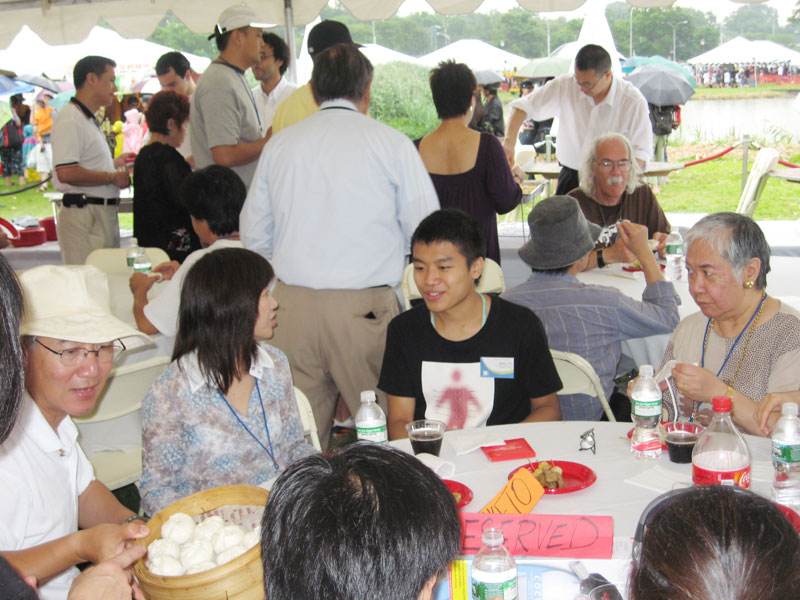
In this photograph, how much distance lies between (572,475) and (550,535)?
400 mm

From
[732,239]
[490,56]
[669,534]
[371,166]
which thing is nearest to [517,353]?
[732,239]

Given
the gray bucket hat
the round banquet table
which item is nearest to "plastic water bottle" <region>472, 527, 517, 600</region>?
the round banquet table

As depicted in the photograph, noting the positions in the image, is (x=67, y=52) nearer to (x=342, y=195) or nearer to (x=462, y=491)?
(x=342, y=195)

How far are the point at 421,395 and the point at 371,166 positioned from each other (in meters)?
0.99

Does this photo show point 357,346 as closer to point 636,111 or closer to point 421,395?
point 421,395

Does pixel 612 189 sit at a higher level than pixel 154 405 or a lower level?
higher

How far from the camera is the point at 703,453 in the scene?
5.91 ft

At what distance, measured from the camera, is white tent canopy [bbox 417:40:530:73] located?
13570 mm

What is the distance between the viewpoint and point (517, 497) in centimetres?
163

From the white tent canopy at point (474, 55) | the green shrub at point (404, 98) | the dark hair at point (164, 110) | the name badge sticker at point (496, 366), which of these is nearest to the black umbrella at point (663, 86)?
the white tent canopy at point (474, 55)

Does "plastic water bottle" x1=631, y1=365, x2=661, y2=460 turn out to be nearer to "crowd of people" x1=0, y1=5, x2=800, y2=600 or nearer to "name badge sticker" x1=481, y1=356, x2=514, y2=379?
"crowd of people" x1=0, y1=5, x2=800, y2=600

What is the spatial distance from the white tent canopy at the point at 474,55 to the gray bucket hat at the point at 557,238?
36.3 feet

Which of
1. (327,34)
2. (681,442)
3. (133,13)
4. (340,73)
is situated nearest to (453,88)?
(327,34)

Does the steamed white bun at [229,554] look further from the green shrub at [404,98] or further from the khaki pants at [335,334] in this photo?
the green shrub at [404,98]
